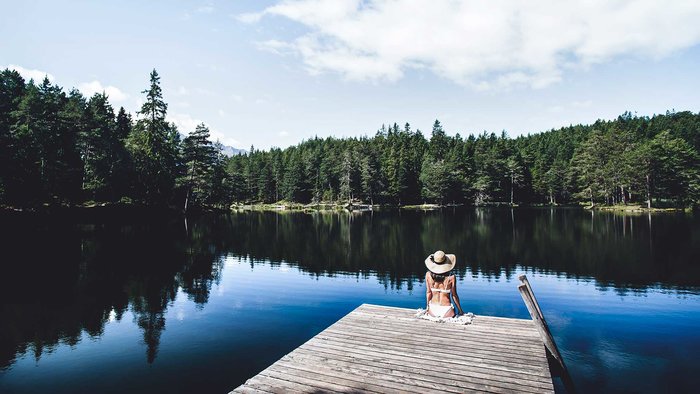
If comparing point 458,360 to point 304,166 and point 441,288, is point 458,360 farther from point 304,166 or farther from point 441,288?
point 304,166

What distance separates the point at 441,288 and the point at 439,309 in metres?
0.59

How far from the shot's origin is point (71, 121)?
65812mm

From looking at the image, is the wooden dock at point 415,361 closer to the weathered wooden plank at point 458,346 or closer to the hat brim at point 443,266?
the weathered wooden plank at point 458,346

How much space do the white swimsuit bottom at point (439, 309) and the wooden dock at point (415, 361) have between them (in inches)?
16.5

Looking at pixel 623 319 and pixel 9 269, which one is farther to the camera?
pixel 9 269

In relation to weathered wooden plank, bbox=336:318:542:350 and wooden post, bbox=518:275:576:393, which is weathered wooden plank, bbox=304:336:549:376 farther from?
wooden post, bbox=518:275:576:393

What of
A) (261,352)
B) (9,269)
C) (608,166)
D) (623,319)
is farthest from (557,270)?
(608,166)

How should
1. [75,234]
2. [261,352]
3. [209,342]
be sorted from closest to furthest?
[261,352] < [209,342] < [75,234]

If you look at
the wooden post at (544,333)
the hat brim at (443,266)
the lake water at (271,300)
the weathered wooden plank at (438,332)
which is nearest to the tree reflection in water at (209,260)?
the lake water at (271,300)

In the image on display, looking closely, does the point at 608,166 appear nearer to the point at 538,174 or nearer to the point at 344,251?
the point at 538,174

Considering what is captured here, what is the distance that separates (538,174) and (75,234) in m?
126

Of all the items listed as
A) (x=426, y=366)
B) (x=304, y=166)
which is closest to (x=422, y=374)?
(x=426, y=366)

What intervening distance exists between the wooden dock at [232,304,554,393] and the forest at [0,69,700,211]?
55.8 m

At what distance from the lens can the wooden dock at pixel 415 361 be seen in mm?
7598
